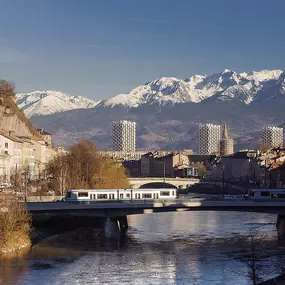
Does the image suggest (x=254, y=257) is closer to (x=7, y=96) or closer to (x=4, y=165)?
(x=4, y=165)

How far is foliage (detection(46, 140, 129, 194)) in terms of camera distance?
93812 millimetres

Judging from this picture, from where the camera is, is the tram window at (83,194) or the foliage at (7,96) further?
the foliage at (7,96)

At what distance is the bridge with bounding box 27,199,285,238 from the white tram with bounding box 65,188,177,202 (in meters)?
4.26

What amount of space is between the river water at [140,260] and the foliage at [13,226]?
1.04m

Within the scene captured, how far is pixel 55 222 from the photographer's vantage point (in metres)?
72.1

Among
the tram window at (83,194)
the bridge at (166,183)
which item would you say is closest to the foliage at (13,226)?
the tram window at (83,194)

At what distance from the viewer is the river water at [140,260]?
47688 mm

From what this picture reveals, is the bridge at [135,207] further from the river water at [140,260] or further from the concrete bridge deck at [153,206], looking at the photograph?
the river water at [140,260]

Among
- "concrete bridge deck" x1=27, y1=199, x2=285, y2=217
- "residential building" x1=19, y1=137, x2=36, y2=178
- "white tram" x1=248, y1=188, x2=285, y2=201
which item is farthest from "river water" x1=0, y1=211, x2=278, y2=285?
"residential building" x1=19, y1=137, x2=36, y2=178

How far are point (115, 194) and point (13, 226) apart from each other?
2218cm

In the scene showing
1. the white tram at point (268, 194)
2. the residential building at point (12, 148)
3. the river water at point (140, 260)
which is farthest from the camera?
the residential building at point (12, 148)

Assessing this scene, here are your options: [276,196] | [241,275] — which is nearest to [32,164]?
[276,196]

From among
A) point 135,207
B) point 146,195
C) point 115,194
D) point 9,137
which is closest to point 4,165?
point 9,137

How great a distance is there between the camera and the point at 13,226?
57.0m
